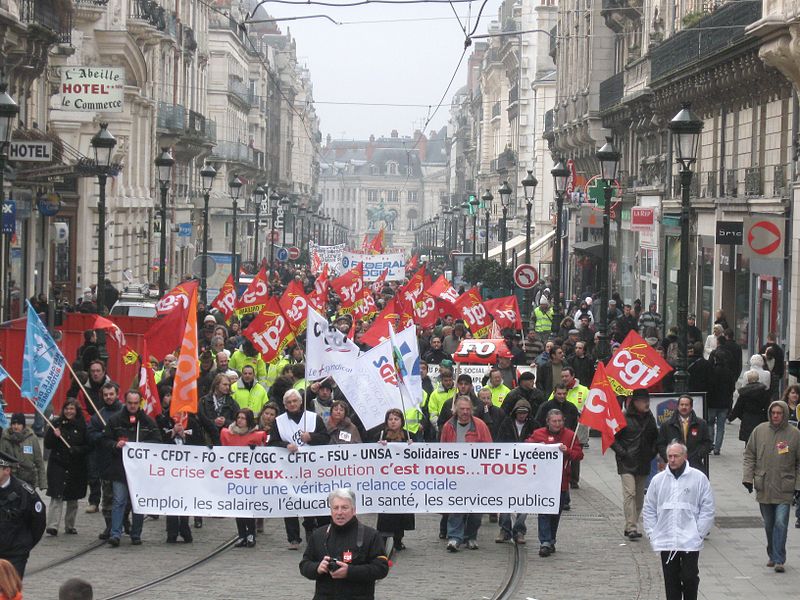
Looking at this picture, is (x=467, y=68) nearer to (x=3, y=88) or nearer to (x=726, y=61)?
(x=726, y=61)

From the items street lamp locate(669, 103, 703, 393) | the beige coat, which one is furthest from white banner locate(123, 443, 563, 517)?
street lamp locate(669, 103, 703, 393)

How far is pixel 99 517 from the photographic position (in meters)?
16.6

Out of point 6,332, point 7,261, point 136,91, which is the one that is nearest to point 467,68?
point 136,91

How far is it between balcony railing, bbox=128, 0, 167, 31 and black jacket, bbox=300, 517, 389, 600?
4463 cm

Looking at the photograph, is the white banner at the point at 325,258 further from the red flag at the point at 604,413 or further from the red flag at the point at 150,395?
the red flag at the point at 604,413

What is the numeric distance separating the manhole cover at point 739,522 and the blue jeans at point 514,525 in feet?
6.99

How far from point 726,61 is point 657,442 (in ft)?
67.7

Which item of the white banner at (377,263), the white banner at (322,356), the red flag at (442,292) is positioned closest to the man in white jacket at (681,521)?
the white banner at (322,356)

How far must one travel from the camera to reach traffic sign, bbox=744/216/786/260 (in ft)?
94.8

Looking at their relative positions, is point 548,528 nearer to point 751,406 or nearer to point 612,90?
point 751,406

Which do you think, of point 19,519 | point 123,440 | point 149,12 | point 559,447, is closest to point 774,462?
point 559,447

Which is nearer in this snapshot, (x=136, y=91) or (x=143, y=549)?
(x=143, y=549)

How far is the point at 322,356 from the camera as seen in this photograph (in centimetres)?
1681

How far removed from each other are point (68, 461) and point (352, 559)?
7078mm
